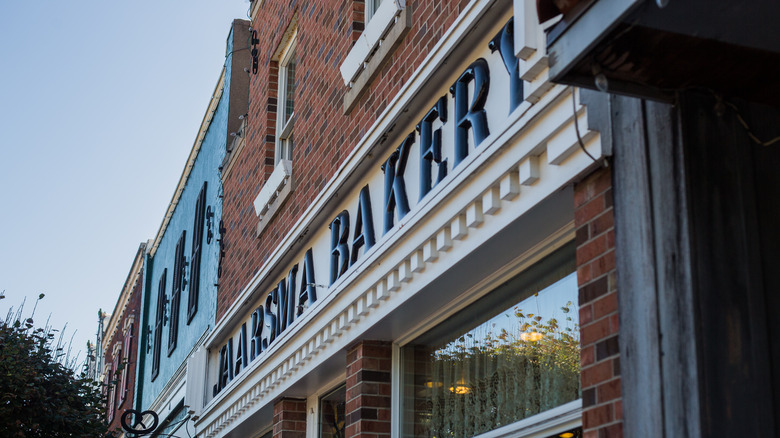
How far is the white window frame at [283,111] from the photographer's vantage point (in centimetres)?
981

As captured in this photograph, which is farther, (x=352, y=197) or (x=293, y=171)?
(x=293, y=171)

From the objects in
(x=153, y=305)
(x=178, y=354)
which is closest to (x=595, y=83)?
(x=178, y=354)

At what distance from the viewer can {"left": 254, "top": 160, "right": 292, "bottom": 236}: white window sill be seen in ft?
28.8

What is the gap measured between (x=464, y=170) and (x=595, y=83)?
158 cm

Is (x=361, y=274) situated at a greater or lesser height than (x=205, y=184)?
lesser

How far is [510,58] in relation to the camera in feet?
15.7

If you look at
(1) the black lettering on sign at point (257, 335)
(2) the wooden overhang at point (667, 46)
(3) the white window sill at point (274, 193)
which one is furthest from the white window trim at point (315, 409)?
(2) the wooden overhang at point (667, 46)

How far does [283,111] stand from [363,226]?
3876mm

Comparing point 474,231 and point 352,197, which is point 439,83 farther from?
point 352,197

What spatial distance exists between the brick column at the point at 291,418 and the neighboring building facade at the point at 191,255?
2874mm

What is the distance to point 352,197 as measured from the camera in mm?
7062

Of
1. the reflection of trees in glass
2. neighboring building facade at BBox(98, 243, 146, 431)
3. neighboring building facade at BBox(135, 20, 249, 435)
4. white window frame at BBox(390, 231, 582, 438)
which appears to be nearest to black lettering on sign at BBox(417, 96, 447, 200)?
white window frame at BBox(390, 231, 582, 438)

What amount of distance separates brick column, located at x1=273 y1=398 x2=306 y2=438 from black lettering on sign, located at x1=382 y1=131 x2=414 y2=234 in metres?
2.76

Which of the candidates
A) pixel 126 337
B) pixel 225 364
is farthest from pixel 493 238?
pixel 126 337
